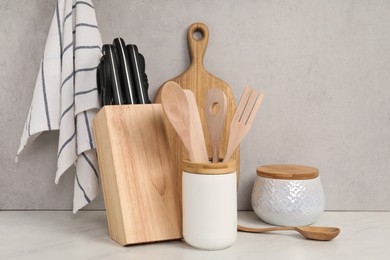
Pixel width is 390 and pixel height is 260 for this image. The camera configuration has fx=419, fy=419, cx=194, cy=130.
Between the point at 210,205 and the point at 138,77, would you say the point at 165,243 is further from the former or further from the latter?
the point at 138,77

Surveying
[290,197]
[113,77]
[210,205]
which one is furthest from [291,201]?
[113,77]

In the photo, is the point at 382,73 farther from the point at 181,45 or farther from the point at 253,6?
the point at 181,45

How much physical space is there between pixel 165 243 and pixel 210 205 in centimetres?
12

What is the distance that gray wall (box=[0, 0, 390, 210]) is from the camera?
3.21ft

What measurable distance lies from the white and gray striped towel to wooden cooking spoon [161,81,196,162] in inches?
9.4

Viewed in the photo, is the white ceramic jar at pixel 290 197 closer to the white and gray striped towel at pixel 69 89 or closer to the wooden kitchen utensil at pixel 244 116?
the wooden kitchen utensil at pixel 244 116

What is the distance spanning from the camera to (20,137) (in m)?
0.99

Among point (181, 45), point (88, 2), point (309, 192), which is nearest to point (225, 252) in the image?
point (309, 192)

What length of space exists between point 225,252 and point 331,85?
513 mm

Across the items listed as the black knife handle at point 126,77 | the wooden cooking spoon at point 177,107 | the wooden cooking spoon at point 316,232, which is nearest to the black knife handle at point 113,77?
the black knife handle at point 126,77

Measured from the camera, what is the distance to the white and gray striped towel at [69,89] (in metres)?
0.89

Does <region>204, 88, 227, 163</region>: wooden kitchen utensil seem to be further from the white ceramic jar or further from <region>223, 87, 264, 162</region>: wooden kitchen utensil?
the white ceramic jar

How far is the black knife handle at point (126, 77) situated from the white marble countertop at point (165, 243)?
0.27 metres

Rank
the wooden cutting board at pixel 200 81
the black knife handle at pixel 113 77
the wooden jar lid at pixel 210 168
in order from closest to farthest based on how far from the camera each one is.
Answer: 1. the wooden jar lid at pixel 210 168
2. the black knife handle at pixel 113 77
3. the wooden cutting board at pixel 200 81
